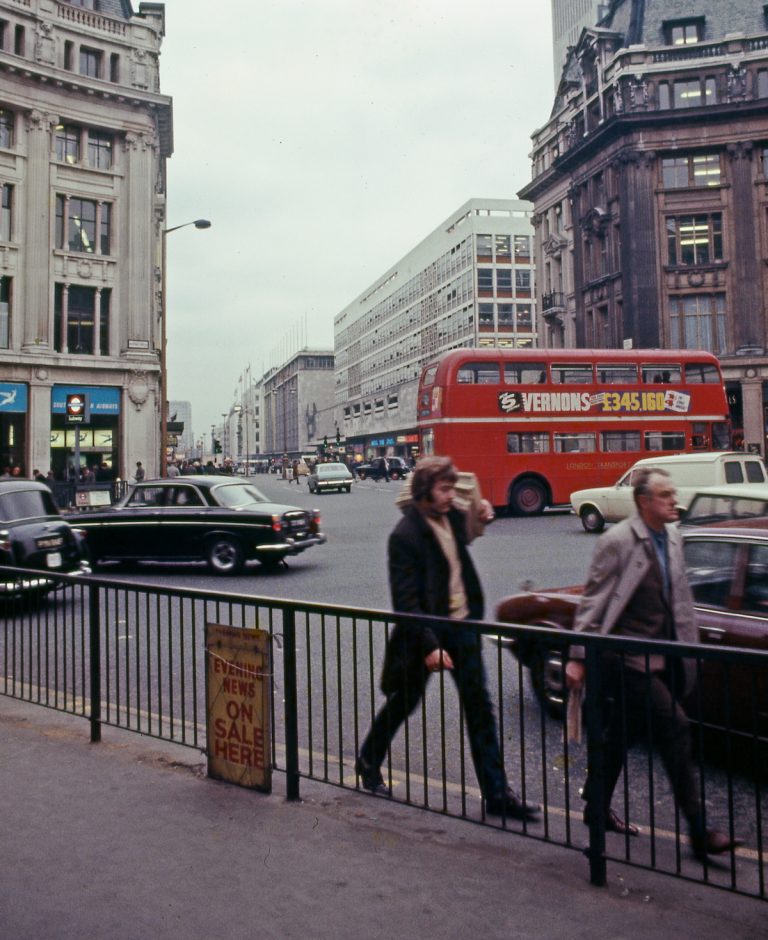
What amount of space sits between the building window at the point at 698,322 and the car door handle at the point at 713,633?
46530 millimetres

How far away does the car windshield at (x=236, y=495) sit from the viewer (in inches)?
579

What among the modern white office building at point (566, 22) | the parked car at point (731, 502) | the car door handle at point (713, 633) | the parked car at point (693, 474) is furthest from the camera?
the modern white office building at point (566, 22)

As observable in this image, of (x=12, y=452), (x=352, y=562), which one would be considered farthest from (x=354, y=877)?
(x=12, y=452)

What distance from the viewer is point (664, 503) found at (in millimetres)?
4152

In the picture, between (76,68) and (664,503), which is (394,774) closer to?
(664,503)

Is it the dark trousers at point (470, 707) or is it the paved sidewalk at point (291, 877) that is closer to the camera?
the paved sidewalk at point (291, 877)

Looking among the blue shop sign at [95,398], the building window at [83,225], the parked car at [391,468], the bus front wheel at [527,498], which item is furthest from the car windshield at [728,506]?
the parked car at [391,468]

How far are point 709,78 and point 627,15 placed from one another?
743 cm

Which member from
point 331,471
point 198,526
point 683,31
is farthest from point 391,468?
point 198,526

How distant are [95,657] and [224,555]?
8945 mm

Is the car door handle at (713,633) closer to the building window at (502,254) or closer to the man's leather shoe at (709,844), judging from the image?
the man's leather shoe at (709,844)

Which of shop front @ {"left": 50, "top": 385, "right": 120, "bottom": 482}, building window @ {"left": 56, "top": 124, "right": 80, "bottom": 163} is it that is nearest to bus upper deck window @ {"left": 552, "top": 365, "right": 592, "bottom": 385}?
shop front @ {"left": 50, "top": 385, "right": 120, "bottom": 482}

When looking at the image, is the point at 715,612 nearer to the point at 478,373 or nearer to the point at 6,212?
the point at 478,373

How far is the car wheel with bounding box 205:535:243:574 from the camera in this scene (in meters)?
14.3
